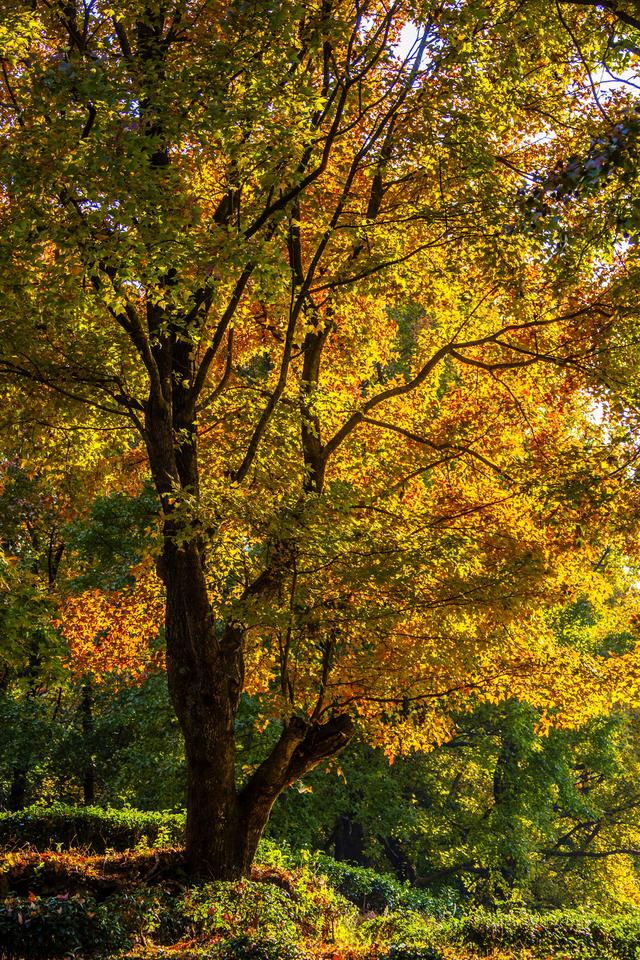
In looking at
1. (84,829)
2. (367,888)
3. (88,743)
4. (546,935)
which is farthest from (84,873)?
(367,888)

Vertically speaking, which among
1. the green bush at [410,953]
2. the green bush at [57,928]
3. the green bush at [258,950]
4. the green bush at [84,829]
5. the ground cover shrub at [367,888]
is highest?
the green bush at [84,829]

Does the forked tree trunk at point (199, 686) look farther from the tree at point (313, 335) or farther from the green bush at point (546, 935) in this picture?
the green bush at point (546, 935)

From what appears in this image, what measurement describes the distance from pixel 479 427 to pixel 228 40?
17.8 feet

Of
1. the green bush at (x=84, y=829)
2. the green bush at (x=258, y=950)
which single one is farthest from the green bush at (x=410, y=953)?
the green bush at (x=84, y=829)

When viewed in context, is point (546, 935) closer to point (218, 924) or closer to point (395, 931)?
point (395, 931)

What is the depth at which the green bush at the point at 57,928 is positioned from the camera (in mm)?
6203

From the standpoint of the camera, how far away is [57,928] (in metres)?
6.39

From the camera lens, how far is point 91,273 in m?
6.60

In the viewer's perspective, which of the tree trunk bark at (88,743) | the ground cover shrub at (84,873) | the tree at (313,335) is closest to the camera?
the tree at (313,335)

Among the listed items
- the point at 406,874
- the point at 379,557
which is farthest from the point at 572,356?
the point at 406,874

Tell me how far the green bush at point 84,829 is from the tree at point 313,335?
3.63 meters

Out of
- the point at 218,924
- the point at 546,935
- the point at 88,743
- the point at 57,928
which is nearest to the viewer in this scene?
the point at 57,928

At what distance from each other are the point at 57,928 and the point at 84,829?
22.2 feet

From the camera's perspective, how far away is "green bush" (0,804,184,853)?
1234 cm
